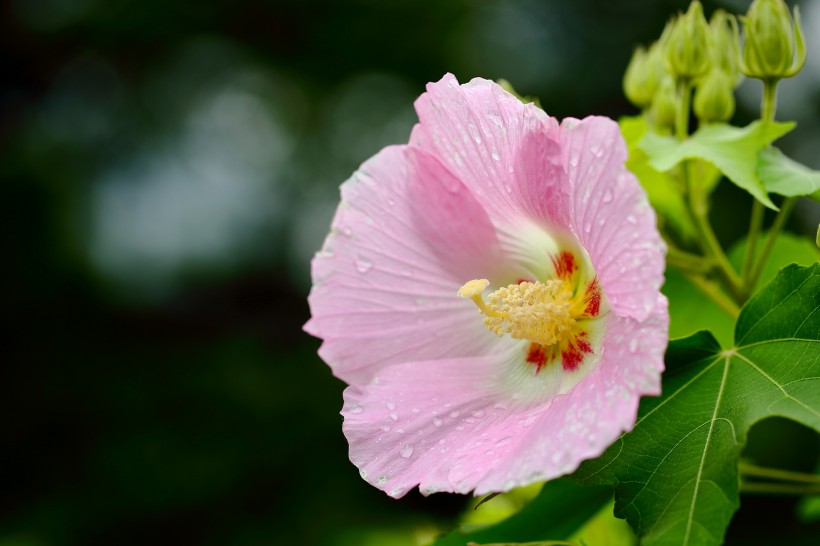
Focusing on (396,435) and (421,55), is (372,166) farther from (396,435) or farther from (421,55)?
(421,55)

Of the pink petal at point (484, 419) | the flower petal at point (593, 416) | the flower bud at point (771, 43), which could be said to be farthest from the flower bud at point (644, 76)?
the flower petal at point (593, 416)

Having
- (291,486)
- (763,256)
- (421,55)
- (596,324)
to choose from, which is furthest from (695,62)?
(421,55)

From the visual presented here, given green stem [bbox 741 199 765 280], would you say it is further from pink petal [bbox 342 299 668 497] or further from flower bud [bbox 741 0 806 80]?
pink petal [bbox 342 299 668 497]

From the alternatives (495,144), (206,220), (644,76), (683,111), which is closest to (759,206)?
(683,111)

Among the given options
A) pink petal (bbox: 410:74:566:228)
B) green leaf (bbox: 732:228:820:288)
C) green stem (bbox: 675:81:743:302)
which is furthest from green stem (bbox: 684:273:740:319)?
pink petal (bbox: 410:74:566:228)

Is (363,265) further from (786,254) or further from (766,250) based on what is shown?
(786,254)

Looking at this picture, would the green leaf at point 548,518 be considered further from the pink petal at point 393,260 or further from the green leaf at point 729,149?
the green leaf at point 729,149
